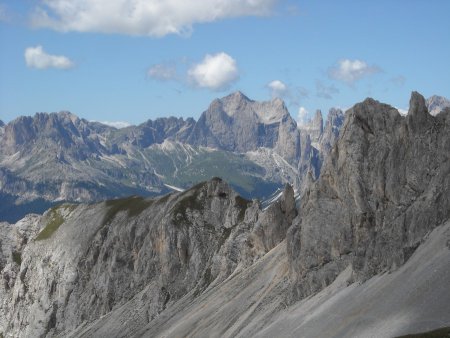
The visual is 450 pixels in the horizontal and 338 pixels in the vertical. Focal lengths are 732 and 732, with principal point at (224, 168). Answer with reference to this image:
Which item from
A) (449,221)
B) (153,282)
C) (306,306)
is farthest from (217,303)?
(449,221)

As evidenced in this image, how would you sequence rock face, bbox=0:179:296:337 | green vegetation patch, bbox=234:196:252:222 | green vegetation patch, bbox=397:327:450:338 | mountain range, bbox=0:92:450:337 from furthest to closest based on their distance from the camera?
green vegetation patch, bbox=234:196:252:222 < rock face, bbox=0:179:296:337 < mountain range, bbox=0:92:450:337 < green vegetation patch, bbox=397:327:450:338

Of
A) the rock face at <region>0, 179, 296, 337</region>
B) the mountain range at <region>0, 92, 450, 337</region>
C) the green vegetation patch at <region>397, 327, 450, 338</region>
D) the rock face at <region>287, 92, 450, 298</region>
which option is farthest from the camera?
the rock face at <region>0, 179, 296, 337</region>

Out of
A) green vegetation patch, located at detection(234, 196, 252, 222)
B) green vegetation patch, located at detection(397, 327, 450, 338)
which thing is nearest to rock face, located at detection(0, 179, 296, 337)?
green vegetation patch, located at detection(234, 196, 252, 222)

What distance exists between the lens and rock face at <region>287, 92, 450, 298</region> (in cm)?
9188

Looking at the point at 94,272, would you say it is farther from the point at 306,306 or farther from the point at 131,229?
the point at 306,306

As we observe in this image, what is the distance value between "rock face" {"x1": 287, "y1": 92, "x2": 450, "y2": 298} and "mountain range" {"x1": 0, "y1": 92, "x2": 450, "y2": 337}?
0.20 metres

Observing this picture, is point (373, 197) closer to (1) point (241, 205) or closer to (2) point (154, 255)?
(1) point (241, 205)

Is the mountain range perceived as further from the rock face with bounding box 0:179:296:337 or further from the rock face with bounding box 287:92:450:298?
the rock face with bounding box 0:179:296:337

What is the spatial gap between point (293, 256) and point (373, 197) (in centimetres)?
1801

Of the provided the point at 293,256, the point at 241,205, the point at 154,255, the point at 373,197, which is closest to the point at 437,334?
the point at 373,197

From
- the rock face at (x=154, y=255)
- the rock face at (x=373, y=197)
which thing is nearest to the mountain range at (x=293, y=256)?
the rock face at (x=373, y=197)

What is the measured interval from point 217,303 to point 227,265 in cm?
2062

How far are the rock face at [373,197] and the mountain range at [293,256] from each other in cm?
20

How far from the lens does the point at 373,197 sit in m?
107
